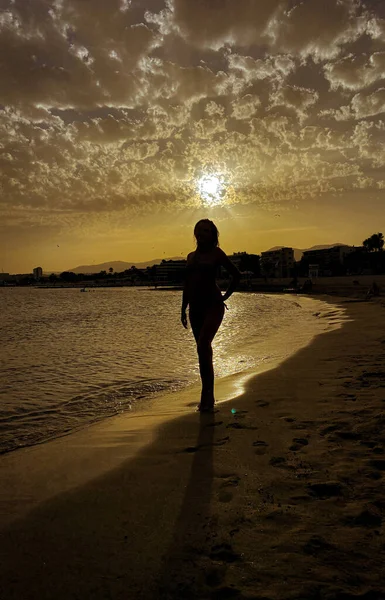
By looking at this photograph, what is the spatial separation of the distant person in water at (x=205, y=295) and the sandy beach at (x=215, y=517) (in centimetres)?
81

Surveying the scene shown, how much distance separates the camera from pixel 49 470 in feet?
11.8

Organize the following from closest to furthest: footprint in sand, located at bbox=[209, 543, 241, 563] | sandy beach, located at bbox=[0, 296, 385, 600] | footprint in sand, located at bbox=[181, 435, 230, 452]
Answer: sandy beach, located at bbox=[0, 296, 385, 600]
footprint in sand, located at bbox=[209, 543, 241, 563]
footprint in sand, located at bbox=[181, 435, 230, 452]

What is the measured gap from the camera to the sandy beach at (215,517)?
6.41 feet

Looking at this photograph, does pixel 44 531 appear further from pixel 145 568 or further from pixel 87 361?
pixel 87 361

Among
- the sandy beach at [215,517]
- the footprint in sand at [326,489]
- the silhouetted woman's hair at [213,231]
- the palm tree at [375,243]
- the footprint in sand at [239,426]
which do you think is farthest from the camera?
the palm tree at [375,243]

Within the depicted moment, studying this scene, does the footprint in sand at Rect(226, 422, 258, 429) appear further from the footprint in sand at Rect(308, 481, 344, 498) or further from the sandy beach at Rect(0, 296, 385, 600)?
the footprint in sand at Rect(308, 481, 344, 498)

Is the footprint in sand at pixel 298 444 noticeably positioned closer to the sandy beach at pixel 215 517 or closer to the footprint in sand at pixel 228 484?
the sandy beach at pixel 215 517

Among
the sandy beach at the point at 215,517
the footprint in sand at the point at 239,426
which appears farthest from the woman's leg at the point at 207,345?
the footprint in sand at the point at 239,426

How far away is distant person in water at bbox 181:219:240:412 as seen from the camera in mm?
5203

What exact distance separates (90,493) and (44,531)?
0.55 metres

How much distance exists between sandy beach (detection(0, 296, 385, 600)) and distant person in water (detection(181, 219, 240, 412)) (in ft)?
2.66

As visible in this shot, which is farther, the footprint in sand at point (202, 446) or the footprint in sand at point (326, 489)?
the footprint in sand at point (202, 446)

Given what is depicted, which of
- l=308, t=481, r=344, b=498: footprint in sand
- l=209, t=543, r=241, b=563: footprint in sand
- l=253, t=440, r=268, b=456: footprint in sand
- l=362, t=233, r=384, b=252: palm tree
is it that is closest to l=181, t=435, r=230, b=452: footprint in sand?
l=253, t=440, r=268, b=456: footprint in sand

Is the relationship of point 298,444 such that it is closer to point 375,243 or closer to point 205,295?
point 205,295
